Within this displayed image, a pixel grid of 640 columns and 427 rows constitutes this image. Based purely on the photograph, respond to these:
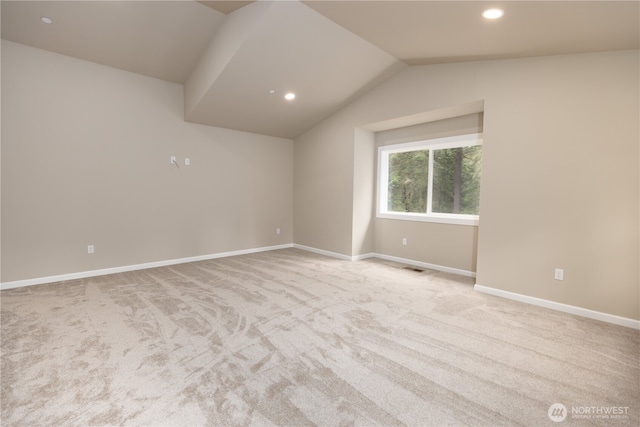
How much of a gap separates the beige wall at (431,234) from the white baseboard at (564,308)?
0.73m

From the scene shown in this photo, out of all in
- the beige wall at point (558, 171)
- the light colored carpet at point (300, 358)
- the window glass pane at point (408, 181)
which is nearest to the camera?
the light colored carpet at point (300, 358)

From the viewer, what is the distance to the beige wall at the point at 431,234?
4.24 m

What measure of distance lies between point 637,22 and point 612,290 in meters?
2.28

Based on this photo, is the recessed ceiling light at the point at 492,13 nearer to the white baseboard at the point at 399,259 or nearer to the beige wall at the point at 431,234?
the beige wall at the point at 431,234

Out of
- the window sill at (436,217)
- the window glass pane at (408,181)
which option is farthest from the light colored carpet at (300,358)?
the window glass pane at (408,181)

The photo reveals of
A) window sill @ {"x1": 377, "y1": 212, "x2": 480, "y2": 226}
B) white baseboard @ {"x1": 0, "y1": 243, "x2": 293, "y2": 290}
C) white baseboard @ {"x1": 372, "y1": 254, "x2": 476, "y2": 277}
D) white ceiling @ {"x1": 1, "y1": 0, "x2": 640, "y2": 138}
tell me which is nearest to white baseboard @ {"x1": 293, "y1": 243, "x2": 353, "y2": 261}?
white baseboard @ {"x1": 372, "y1": 254, "x2": 476, "y2": 277}

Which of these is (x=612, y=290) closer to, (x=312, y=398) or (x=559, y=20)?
(x=559, y=20)

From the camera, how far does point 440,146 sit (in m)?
4.59

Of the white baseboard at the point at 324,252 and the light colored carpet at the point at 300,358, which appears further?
the white baseboard at the point at 324,252

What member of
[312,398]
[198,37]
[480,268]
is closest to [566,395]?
[312,398]

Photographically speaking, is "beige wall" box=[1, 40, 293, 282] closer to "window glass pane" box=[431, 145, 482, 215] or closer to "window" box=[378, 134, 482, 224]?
"window" box=[378, 134, 482, 224]

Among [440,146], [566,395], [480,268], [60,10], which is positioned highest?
[60,10]

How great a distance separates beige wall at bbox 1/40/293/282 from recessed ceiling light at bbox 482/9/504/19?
423cm

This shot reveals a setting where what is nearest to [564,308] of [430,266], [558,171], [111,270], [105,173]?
[558,171]
